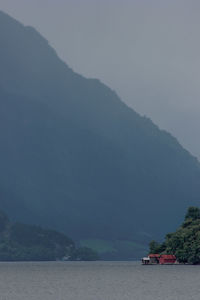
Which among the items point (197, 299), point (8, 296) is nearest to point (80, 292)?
point (8, 296)

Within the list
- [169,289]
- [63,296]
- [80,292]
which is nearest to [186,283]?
[169,289]

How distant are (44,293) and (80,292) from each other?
779 centimetres

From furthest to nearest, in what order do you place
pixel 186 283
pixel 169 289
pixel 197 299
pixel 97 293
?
pixel 186 283, pixel 169 289, pixel 97 293, pixel 197 299

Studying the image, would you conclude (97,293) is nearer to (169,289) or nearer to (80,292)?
(80,292)

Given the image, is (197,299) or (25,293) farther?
(25,293)

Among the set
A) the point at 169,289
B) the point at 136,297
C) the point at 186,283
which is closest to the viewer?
the point at 136,297

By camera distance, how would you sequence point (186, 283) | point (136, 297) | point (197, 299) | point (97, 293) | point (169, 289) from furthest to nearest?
point (186, 283), point (169, 289), point (97, 293), point (136, 297), point (197, 299)

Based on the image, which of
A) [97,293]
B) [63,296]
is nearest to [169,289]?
[97,293]

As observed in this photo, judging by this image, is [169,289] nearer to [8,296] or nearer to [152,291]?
[152,291]

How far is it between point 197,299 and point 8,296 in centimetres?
3357

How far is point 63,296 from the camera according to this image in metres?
123

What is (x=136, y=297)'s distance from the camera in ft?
400

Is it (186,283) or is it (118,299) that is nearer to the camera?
(118,299)

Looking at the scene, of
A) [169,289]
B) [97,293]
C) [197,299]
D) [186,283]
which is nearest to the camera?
[197,299]
